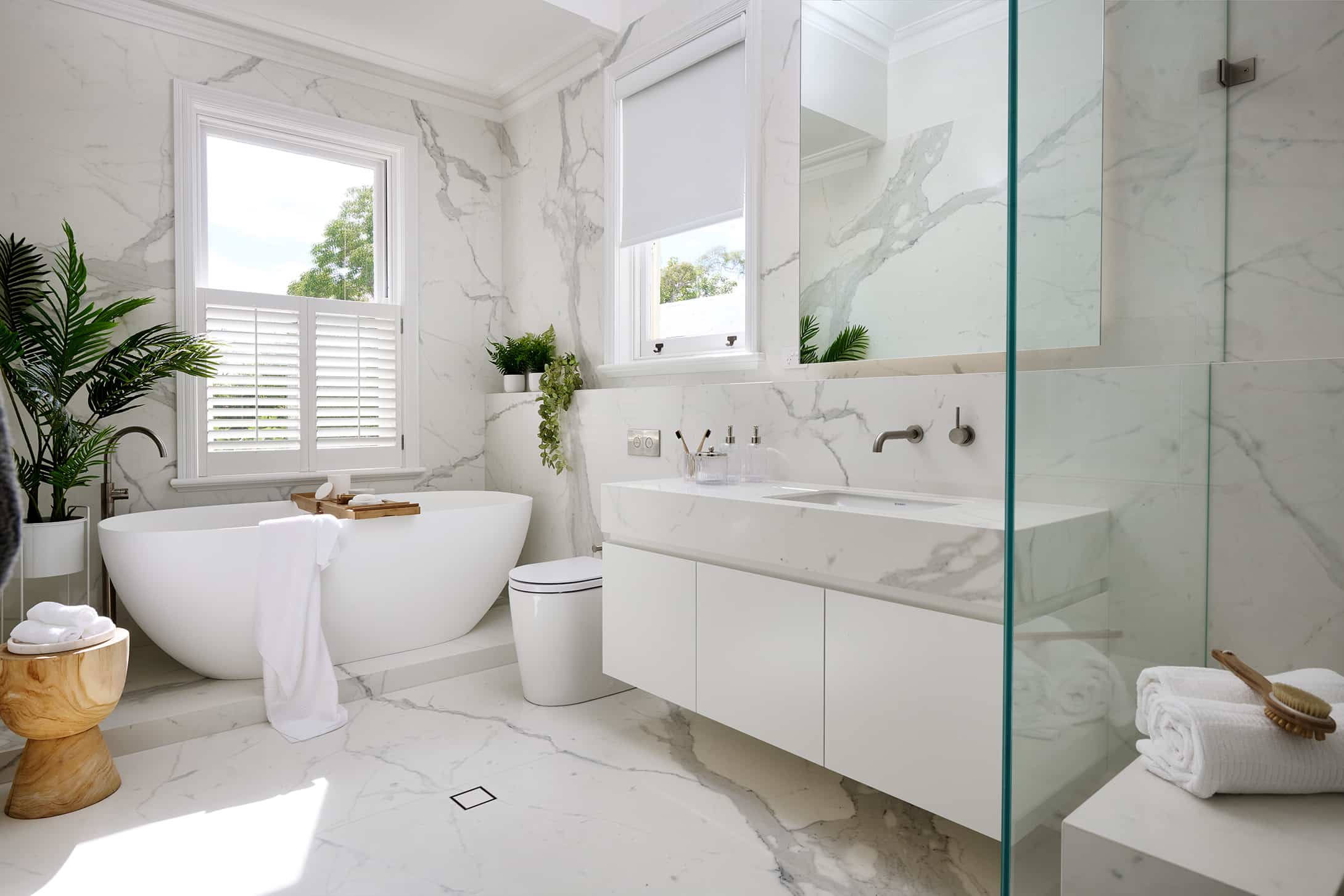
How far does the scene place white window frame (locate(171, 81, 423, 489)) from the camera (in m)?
3.33

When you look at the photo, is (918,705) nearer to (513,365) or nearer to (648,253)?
(648,253)

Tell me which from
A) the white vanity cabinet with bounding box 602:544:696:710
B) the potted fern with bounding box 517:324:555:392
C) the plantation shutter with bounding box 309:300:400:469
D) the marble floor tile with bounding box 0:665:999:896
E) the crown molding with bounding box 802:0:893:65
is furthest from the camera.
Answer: the potted fern with bounding box 517:324:555:392

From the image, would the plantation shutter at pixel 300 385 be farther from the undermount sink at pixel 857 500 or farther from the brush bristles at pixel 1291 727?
the brush bristles at pixel 1291 727

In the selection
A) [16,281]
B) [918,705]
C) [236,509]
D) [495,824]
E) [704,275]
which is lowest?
[495,824]

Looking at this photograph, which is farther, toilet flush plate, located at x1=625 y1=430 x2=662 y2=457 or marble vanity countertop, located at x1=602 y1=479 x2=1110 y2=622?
toilet flush plate, located at x1=625 y1=430 x2=662 y2=457

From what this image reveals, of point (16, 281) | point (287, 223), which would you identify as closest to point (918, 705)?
point (16, 281)

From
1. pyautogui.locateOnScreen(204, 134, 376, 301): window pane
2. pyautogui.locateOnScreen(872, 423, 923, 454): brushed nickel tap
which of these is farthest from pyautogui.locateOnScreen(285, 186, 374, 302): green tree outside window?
pyautogui.locateOnScreen(872, 423, 923, 454): brushed nickel tap

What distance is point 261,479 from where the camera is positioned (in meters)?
3.52

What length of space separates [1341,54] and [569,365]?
3.03 meters

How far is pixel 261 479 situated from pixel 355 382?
621 millimetres

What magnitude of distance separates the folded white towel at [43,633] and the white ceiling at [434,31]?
2568 millimetres

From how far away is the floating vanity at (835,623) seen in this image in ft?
5.36

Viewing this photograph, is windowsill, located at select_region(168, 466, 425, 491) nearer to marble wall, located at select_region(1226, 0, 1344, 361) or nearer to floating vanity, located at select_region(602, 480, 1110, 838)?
floating vanity, located at select_region(602, 480, 1110, 838)

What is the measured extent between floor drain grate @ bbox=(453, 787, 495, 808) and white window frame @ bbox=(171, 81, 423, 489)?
2.02m
